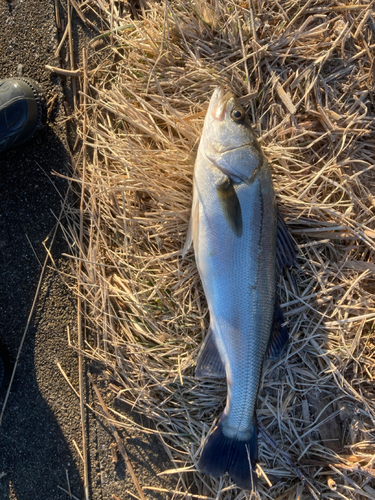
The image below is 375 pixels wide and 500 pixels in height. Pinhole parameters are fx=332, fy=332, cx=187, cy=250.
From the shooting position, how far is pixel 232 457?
2.42m

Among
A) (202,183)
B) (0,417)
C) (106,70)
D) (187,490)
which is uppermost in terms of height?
(106,70)

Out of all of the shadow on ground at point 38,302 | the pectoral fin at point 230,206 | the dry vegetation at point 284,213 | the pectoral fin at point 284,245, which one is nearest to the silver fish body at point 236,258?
Answer: the pectoral fin at point 230,206

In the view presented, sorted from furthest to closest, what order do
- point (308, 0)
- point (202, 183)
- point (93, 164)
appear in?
1. point (93, 164)
2. point (308, 0)
3. point (202, 183)

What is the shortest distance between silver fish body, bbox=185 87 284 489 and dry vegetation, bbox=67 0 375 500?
0.30 meters

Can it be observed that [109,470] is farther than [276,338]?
Yes

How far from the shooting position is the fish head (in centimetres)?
230

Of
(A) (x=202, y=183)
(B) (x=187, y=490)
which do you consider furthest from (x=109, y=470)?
(A) (x=202, y=183)

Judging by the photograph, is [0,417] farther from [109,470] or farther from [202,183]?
[202,183]

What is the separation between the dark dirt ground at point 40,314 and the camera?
2848 mm

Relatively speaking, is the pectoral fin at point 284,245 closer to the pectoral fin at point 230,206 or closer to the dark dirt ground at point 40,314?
the pectoral fin at point 230,206

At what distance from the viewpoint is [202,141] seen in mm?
2396

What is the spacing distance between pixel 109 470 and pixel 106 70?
3.47 metres

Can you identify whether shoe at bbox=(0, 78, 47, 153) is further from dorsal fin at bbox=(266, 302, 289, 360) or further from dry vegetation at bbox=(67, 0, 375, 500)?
dorsal fin at bbox=(266, 302, 289, 360)

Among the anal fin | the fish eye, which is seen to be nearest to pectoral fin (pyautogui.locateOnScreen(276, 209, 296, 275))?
the anal fin
